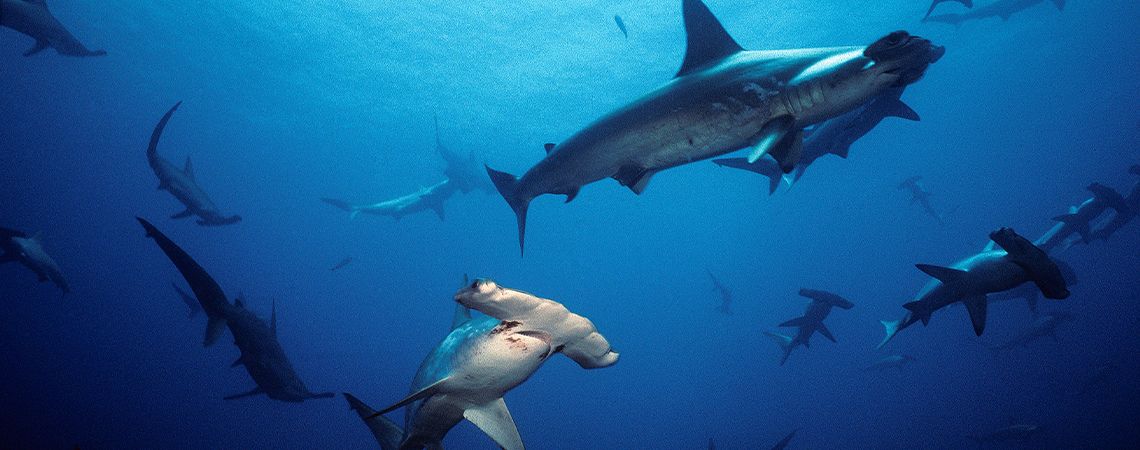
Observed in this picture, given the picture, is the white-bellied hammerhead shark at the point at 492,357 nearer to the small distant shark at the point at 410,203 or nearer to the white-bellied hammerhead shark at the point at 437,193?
the white-bellied hammerhead shark at the point at 437,193

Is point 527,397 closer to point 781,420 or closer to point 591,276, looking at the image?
point 781,420

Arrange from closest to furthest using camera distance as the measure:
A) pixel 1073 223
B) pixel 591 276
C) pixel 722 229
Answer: pixel 1073 223 → pixel 591 276 → pixel 722 229

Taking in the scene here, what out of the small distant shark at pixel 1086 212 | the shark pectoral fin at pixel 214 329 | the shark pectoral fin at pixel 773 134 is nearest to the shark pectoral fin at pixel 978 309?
the shark pectoral fin at pixel 773 134

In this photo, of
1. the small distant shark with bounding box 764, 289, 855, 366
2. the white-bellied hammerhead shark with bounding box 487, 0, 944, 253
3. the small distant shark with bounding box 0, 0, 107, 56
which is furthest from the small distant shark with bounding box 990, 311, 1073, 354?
the small distant shark with bounding box 0, 0, 107, 56

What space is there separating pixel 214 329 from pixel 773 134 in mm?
5607

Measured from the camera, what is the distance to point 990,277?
512cm

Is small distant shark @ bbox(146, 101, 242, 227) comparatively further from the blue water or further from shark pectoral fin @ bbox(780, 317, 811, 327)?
shark pectoral fin @ bbox(780, 317, 811, 327)

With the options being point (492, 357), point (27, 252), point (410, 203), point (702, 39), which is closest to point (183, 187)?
point (27, 252)

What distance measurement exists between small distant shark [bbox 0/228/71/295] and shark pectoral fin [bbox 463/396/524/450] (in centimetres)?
1310

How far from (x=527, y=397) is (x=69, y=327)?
Answer: 4200cm

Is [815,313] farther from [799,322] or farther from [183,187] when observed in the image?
[183,187]

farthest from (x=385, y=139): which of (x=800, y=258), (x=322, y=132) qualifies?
(x=800, y=258)

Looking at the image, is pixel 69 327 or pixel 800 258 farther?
pixel 800 258

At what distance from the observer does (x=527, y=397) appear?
40.8 metres
